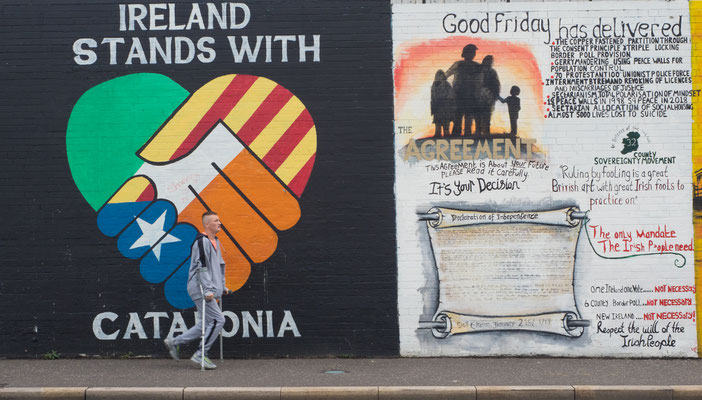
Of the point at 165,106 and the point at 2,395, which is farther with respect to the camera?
the point at 165,106

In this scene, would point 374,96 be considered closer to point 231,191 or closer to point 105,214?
point 231,191

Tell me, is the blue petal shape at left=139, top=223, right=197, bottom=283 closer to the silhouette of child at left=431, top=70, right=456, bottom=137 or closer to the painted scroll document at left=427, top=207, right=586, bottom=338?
the painted scroll document at left=427, top=207, right=586, bottom=338

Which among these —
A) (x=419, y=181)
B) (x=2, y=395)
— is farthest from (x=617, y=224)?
(x=2, y=395)

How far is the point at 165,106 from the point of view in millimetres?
9617

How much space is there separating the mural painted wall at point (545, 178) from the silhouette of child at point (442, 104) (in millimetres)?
18

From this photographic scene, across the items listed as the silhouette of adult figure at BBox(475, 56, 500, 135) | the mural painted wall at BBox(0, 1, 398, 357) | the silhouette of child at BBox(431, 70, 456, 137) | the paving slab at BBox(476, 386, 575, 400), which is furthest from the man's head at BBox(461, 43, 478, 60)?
the paving slab at BBox(476, 386, 575, 400)

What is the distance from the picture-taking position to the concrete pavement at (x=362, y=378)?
24.8 feet

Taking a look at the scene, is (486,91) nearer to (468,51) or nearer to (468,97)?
(468,97)

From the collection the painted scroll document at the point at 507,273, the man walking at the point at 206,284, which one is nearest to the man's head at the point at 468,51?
the painted scroll document at the point at 507,273

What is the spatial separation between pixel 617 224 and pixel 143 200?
591 centimetres

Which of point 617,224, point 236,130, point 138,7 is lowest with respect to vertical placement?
point 617,224

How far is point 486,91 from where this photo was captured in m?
9.69

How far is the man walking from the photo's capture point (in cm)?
864

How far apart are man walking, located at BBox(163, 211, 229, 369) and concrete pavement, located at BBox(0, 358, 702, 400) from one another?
0.35m
